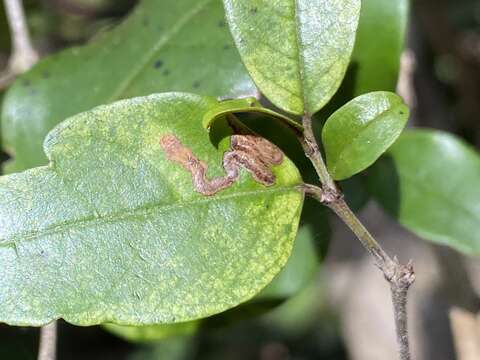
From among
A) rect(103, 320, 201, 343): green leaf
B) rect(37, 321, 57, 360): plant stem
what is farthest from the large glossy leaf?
rect(37, 321, 57, 360): plant stem

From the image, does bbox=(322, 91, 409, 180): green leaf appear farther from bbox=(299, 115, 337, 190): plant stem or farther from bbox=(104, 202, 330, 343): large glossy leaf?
bbox=(104, 202, 330, 343): large glossy leaf

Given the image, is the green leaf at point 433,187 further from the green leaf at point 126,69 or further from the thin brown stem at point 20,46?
the thin brown stem at point 20,46

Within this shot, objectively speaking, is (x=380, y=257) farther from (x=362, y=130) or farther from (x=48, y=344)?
(x=48, y=344)

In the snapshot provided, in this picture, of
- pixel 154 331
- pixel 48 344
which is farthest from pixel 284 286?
pixel 48 344

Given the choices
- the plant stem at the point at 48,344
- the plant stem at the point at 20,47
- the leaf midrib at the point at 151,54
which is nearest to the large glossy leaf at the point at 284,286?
the plant stem at the point at 48,344

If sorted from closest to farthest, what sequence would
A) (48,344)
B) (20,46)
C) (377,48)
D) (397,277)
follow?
(397,277), (48,344), (377,48), (20,46)

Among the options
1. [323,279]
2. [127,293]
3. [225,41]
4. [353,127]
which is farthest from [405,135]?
[323,279]
